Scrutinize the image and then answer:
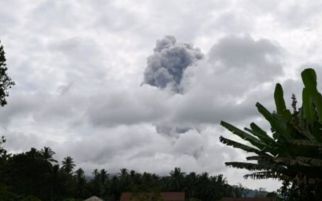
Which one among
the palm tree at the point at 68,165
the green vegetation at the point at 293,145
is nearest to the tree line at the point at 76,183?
the palm tree at the point at 68,165

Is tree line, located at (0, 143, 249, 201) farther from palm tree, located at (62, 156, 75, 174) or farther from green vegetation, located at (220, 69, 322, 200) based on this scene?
green vegetation, located at (220, 69, 322, 200)

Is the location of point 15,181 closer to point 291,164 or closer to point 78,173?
point 78,173

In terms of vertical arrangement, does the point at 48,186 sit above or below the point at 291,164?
above

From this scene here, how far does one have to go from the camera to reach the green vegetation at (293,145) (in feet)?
32.1

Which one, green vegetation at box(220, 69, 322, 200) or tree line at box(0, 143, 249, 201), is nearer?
green vegetation at box(220, 69, 322, 200)

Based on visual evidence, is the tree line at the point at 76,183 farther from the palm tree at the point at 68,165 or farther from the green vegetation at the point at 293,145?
the green vegetation at the point at 293,145

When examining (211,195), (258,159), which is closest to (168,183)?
(211,195)

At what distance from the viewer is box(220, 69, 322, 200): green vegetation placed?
32.1 ft

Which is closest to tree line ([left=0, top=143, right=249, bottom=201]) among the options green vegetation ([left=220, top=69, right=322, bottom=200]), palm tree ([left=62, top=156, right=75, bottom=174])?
palm tree ([left=62, top=156, right=75, bottom=174])

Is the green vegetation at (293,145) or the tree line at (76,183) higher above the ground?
the tree line at (76,183)

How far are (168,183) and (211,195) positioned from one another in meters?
9.83

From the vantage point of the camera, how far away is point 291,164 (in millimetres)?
9844

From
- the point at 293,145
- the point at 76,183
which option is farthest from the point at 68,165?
the point at 293,145

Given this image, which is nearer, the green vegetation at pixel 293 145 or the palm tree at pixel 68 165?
the green vegetation at pixel 293 145
